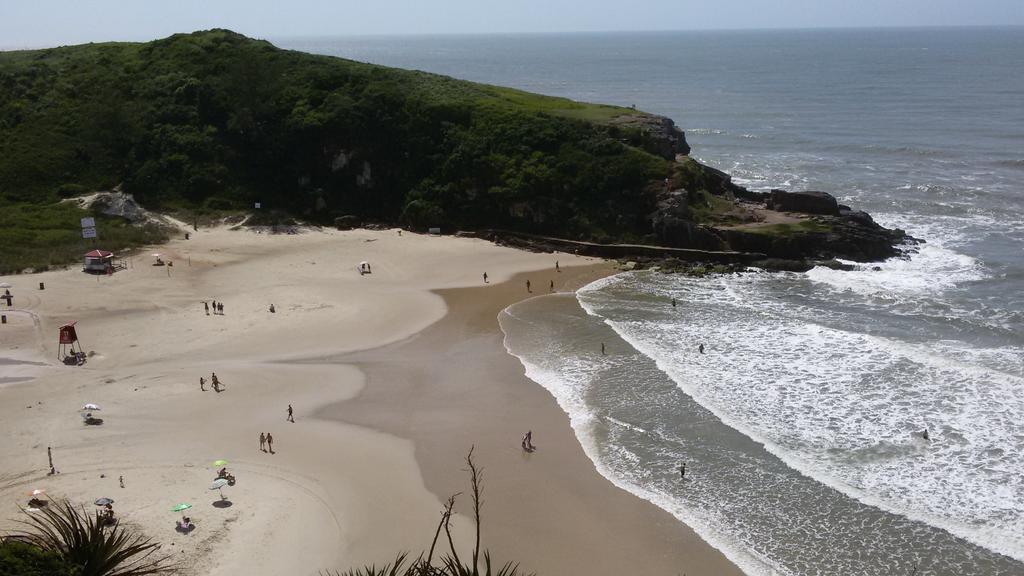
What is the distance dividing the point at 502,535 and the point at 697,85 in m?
129

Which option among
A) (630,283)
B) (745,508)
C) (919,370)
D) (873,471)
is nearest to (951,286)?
(919,370)

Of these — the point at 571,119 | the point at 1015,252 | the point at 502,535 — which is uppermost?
the point at 571,119

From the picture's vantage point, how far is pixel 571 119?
58281 millimetres

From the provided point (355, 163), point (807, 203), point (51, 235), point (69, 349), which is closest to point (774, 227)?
point (807, 203)

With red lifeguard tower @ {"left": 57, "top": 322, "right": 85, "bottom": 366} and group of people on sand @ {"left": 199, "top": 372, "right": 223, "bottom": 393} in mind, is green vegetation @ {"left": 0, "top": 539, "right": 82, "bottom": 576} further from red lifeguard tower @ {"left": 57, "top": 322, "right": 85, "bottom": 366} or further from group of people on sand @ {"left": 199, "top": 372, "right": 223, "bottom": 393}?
red lifeguard tower @ {"left": 57, "top": 322, "right": 85, "bottom": 366}

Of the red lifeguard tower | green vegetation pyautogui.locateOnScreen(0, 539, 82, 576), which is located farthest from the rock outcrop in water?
green vegetation pyautogui.locateOnScreen(0, 539, 82, 576)

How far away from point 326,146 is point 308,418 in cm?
3215

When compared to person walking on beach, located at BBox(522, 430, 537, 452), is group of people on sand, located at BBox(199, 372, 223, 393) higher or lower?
higher

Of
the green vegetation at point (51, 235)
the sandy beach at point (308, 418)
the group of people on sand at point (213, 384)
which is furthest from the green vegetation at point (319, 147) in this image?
the group of people on sand at point (213, 384)

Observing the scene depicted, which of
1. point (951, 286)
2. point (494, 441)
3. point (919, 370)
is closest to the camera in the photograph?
point (494, 441)

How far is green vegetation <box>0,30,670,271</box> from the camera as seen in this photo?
53344 mm

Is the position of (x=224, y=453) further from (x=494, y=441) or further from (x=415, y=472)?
(x=494, y=441)

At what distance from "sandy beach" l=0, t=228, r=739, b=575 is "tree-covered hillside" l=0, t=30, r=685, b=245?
7.36 meters

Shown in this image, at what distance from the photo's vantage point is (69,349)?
34812mm
